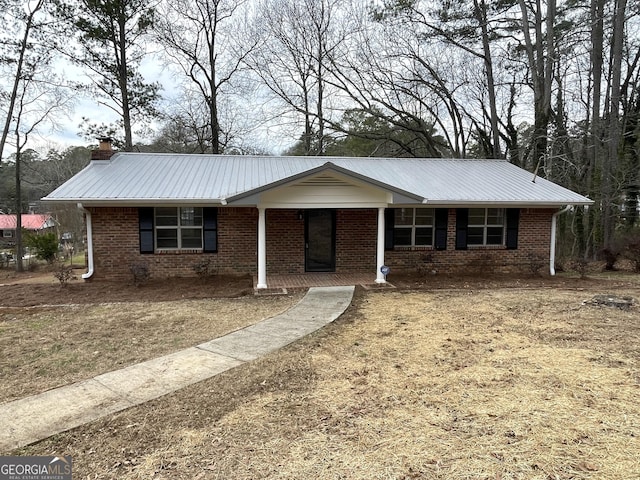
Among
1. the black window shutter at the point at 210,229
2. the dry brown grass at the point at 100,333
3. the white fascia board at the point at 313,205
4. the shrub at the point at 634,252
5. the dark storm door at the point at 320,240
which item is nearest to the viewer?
the dry brown grass at the point at 100,333

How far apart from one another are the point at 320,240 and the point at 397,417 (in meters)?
7.86

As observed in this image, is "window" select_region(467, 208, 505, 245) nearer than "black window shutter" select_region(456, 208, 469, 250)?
No

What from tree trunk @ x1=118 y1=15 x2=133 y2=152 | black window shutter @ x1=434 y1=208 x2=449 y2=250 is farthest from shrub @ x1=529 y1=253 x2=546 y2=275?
tree trunk @ x1=118 y1=15 x2=133 y2=152

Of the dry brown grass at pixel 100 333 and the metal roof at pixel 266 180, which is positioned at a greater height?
the metal roof at pixel 266 180

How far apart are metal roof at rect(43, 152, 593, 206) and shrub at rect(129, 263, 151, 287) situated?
154 centimetres

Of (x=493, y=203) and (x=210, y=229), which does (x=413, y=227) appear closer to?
(x=493, y=203)

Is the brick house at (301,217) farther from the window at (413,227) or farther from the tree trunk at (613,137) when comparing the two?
the tree trunk at (613,137)

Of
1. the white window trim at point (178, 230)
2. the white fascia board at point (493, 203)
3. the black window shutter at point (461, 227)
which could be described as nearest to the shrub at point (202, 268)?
the white window trim at point (178, 230)

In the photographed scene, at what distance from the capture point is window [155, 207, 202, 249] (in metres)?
10.4

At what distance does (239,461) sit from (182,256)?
8.13 m

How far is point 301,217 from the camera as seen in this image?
11.0m

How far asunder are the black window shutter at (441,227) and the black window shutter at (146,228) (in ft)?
25.2

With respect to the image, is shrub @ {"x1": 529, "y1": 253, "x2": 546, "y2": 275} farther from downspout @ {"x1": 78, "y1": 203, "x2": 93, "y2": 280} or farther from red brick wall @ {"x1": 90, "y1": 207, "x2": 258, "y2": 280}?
downspout @ {"x1": 78, "y1": 203, "x2": 93, "y2": 280}

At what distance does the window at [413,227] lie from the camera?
37.1ft
